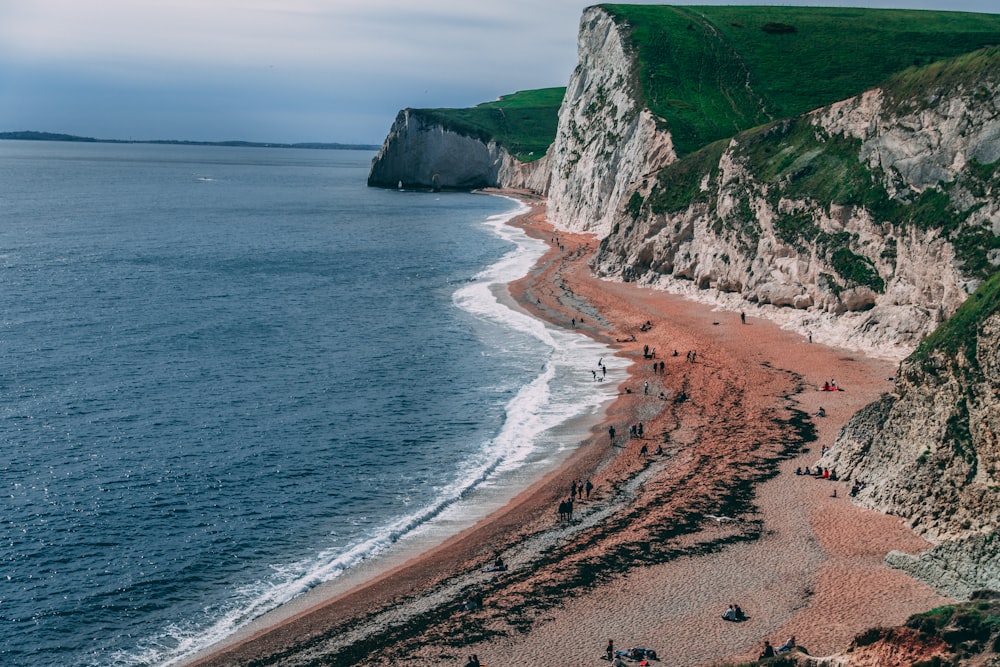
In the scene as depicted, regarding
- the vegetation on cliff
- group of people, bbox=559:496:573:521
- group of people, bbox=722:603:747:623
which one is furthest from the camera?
the vegetation on cliff

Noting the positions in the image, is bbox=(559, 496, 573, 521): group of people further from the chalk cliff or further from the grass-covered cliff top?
the grass-covered cliff top

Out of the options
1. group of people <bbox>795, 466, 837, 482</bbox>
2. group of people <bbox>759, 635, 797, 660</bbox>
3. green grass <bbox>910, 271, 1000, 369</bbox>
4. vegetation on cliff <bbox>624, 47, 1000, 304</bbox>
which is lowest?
group of people <bbox>759, 635, 797, 660</bbox>

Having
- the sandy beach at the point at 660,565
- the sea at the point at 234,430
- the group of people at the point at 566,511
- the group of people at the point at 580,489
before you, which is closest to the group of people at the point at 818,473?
the sandy beach at the point at 660,565

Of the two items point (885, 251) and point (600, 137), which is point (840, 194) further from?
point (600, 137)

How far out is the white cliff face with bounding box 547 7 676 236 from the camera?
116m

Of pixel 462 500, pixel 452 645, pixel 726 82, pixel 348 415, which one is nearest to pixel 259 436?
pixel 348 415

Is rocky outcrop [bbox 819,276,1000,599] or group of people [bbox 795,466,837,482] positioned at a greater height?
rocky outcrop [bbox 819,276,1000,599]

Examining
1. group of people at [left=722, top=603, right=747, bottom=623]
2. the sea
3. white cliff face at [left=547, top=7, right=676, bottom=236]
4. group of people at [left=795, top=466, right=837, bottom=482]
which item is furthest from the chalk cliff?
the sea

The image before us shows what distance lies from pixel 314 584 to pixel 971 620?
23.9 meters

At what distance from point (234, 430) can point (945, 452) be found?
37.3 metres

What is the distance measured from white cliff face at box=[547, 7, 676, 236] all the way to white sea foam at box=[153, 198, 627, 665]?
31592mm

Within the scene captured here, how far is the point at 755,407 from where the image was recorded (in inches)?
2189

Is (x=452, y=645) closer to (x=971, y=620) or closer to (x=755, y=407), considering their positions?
(x=971, y=620)

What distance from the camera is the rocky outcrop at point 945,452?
3353cm
